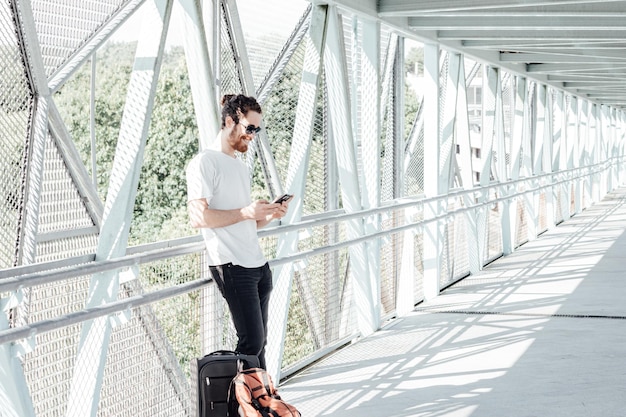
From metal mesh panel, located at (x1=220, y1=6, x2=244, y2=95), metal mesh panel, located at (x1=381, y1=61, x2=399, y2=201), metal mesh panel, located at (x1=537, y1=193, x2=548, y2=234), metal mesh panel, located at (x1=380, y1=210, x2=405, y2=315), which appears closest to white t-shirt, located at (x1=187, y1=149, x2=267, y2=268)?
metal mesh panel, located at (x1=220, y1=6, x2=244, y2=95)

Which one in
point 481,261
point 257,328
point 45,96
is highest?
point 45,96

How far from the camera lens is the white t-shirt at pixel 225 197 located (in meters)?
3.83

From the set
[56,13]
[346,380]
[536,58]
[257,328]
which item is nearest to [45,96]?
[56,13]

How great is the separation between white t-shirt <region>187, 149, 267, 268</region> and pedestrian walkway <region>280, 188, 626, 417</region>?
1.17 meters

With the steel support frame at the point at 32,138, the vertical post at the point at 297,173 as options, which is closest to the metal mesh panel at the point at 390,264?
the vertical post at the point at 297,173

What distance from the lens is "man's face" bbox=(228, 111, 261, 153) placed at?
3.88 meters

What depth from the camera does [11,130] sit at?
5.14 m

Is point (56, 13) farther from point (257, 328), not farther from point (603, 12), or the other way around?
point (603, 12)

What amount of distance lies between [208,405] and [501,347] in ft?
10.3

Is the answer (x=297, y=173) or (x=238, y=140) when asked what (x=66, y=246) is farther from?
(x=238, y=140)

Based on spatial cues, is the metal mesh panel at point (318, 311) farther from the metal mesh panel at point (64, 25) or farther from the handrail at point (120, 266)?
the metal mesh panel at point (64, 25)

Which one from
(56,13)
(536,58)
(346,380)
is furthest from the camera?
(536,58)

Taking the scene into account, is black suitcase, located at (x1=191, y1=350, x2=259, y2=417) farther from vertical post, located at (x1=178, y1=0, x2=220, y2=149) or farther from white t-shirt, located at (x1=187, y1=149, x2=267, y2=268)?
vertical post, located at (x1=178, y1=0, x2=220, y2=149)

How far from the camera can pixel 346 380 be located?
5.53 meters
